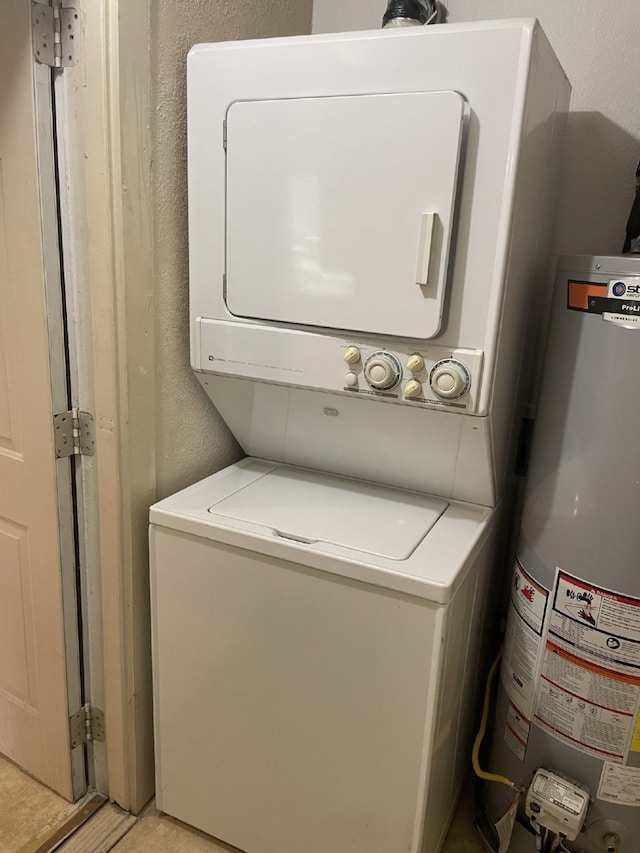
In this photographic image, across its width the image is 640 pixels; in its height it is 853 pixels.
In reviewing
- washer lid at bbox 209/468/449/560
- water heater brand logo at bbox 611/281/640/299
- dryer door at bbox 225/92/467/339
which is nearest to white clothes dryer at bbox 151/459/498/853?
washer lid at bbox 209/468/449/560

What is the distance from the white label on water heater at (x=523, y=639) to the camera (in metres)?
1.43

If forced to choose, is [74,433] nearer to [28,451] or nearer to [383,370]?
[28,451]

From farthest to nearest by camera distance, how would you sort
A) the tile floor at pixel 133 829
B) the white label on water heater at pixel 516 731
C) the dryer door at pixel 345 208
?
1. the tile floor at pixel 133 829
2. the white label on water heater at pixel 516 731
3. the dryer door at pixel 345 208

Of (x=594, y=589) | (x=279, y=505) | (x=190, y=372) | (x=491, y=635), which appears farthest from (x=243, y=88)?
(x=491, y=635)

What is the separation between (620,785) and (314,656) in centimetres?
73

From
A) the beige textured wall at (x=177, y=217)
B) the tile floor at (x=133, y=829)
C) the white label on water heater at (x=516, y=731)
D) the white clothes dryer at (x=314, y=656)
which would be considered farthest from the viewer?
the tile floor at (x=133, y=829)

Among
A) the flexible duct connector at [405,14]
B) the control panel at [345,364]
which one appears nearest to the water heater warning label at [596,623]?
the control panel at [345,364]

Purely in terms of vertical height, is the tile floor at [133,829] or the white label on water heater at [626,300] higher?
the white label on water heater at [626,300]

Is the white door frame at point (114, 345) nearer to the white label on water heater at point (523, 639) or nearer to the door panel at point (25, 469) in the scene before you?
the door panel at point (25, 469)

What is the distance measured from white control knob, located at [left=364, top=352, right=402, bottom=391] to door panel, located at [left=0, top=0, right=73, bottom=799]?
0.72m

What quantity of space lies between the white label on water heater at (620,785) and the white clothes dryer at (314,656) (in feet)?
1.09

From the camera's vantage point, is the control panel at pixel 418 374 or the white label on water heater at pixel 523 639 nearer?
the control panel at pixel 418 374

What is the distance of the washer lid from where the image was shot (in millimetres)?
1335

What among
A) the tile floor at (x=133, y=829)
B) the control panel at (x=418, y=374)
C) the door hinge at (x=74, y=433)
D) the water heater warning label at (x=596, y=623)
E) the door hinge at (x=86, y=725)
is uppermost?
the control panel at (x=418, y=374)
